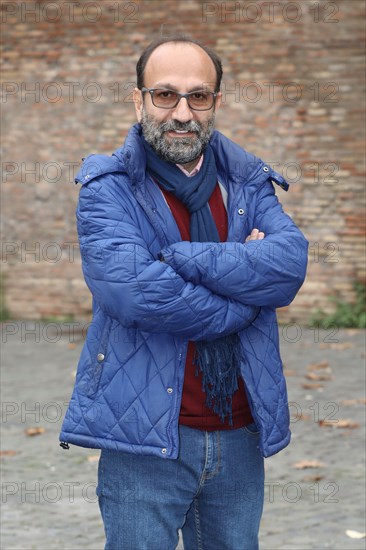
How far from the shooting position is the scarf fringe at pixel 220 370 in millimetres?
3000

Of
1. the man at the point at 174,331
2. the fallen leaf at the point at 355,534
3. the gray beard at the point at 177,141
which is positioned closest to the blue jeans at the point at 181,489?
the man at the point at 174,331

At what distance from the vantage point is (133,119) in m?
10.7

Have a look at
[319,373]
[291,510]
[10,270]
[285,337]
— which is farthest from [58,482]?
[10,270]

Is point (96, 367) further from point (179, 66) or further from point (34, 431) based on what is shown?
point (34, 431)

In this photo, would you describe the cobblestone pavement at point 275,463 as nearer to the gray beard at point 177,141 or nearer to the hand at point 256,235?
the hand at point 256,235

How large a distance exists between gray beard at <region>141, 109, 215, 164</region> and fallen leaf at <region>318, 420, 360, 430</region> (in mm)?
4498

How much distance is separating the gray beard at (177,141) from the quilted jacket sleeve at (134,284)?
17 cm

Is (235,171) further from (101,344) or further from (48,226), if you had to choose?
(48,226)

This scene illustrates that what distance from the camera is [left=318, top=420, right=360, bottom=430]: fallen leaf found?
7219mm

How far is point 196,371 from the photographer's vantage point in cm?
303

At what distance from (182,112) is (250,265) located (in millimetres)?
493

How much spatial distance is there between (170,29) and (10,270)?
3085 mm

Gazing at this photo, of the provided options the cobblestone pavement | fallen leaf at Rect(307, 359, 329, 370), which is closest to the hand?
the cobblestone pavement

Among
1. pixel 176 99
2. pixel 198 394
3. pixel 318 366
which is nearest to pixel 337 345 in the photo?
pixel 318 366
